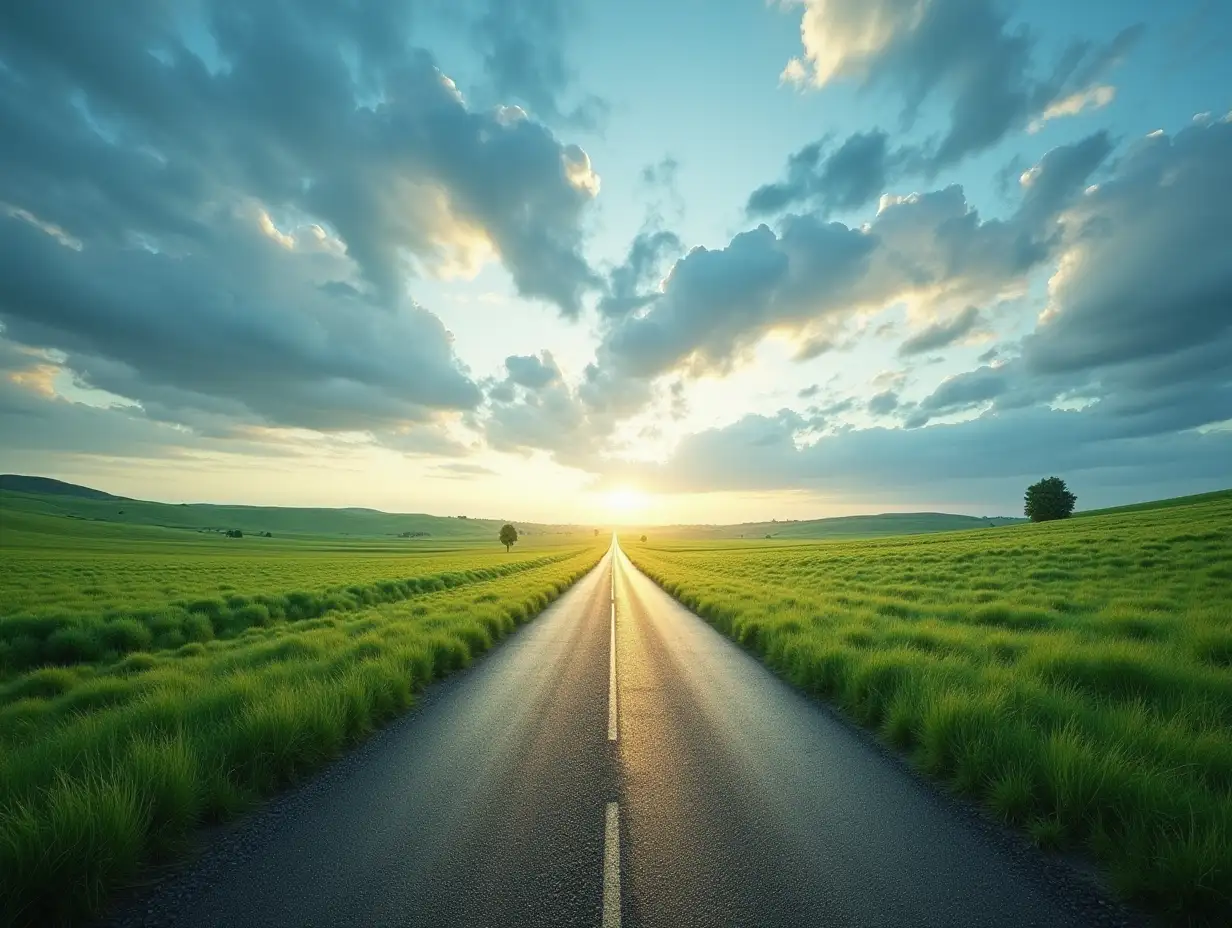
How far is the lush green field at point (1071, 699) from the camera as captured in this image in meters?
4.46

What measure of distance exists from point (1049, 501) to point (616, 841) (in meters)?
110

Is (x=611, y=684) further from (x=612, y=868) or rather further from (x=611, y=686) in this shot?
(x=612, y=868)

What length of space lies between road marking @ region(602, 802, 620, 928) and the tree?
105592 millimetres

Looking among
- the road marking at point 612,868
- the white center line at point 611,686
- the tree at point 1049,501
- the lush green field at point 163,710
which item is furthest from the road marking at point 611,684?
the tree at point 1049,501

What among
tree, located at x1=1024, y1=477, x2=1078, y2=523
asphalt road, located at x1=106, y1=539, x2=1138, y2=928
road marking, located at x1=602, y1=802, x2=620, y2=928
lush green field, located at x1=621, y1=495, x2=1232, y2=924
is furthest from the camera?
tree, located at x1=1024, y1=477, x2=1078, y2=523

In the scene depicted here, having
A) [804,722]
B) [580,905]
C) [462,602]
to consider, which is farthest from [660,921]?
[462,602]

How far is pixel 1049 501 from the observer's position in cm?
8719

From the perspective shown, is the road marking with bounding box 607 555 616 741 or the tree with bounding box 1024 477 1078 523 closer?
the road marking with bounding box 607 555 616 741

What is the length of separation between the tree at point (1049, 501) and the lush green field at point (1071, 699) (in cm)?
8565

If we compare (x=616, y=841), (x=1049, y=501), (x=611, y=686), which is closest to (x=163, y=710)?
(x=616, y=841)

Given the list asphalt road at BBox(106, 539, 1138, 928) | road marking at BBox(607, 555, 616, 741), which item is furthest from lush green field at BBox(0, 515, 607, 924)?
road marking at BBox(607, 555, 616, 741)

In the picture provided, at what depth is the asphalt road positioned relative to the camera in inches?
156

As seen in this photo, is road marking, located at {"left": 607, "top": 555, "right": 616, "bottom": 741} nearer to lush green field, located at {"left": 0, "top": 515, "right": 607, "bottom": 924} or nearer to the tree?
lush green field, located at {"left": 0, "top": 515, "right": 607, "bottom": 924}

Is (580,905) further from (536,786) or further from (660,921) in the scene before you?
(536,786)
